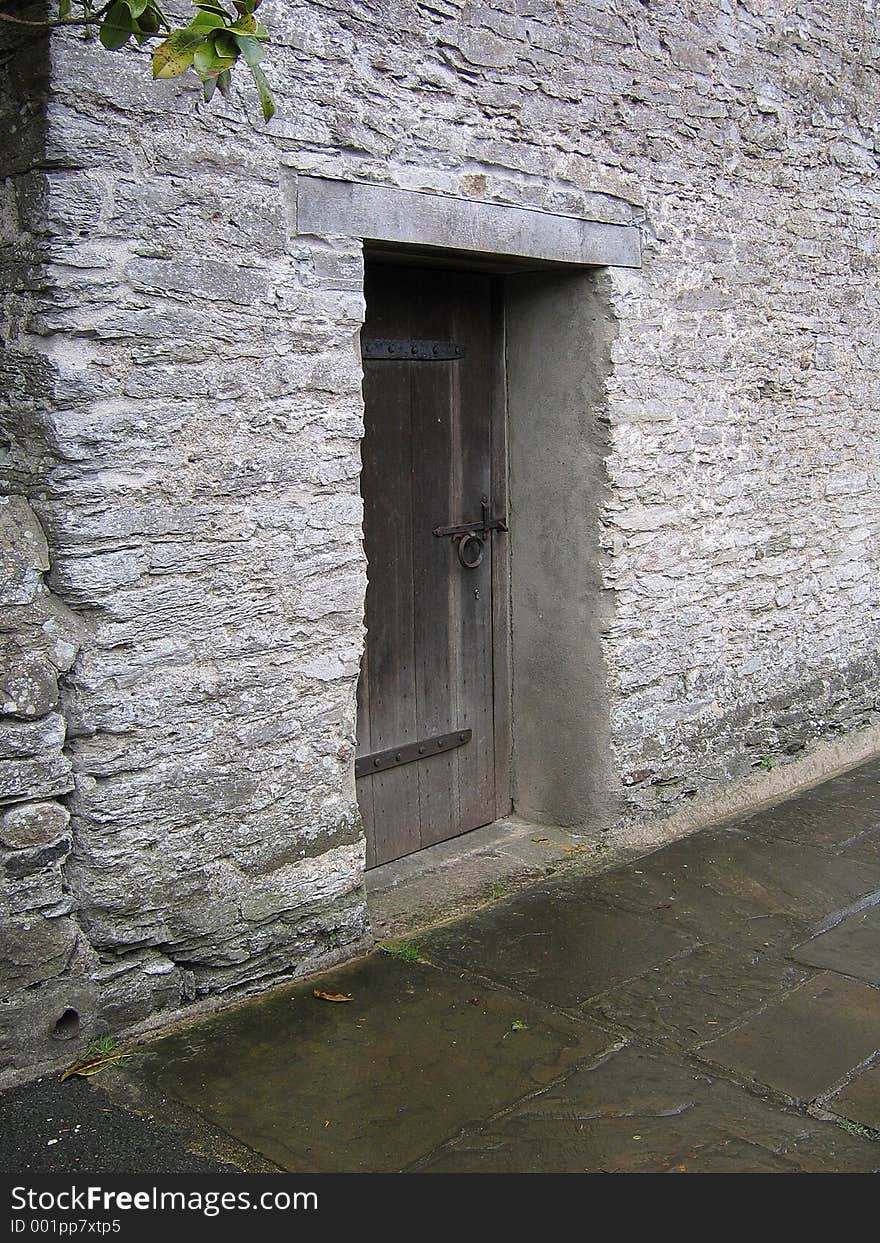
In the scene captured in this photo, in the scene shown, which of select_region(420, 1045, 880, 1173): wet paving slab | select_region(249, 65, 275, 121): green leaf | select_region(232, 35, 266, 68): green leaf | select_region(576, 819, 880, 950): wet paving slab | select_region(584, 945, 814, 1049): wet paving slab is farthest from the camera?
select_region(576, 819, 880, 950): wet paving slab

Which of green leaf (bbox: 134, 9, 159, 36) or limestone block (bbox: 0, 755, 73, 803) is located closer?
green leaf (bbox: 134, 9, 159, 36)

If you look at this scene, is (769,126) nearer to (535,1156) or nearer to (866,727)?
(866,727)

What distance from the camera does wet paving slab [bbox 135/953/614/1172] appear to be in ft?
8.99

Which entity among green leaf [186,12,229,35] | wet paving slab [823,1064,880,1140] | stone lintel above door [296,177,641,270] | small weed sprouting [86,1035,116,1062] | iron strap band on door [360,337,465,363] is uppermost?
green leaf [186,12,229,35]

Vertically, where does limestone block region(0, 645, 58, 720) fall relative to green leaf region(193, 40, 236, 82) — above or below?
below

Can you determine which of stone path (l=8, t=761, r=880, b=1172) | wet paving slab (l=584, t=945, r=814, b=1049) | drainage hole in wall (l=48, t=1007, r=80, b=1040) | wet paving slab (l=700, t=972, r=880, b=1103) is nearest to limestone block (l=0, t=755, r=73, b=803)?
drainage hole in wall (l=48, t=1007, r=80, b=1040)

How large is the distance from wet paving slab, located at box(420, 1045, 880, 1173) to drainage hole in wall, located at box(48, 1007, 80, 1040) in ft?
3.33

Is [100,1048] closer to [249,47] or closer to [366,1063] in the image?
[366,1063]

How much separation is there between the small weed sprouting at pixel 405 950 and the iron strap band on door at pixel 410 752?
627 mm

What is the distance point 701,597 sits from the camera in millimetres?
4801

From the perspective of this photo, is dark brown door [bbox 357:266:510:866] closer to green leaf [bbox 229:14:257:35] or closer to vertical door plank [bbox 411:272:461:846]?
vertical door plank [bbox 411:272:461:846]

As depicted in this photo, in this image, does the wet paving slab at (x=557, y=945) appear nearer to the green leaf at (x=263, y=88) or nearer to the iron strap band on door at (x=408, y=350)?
the iron strap band on door at (x=408, y=350)

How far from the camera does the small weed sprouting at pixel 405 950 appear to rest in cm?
361

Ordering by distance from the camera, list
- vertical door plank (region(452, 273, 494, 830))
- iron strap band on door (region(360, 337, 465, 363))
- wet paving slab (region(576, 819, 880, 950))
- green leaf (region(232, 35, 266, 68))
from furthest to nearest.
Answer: vertical door plank (region(452, 273, 494, 830)) → iron strap band on door (region(360, 337, 465, 363)) → wet paving slab (region(576, 819, 880, 950)) → green leaf (region(232, 35, 266, 68))
